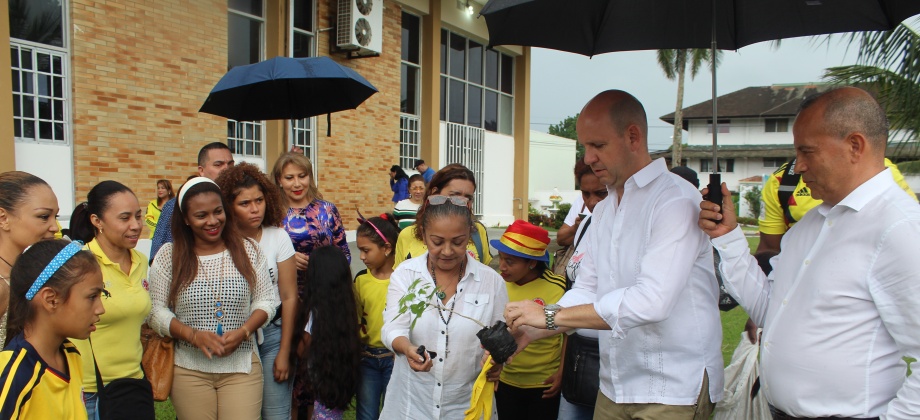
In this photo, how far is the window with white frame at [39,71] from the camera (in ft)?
27.3

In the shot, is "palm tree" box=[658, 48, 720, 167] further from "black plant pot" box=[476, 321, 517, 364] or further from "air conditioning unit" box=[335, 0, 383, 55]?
"black plant pot" box=[476, 321, 517, 364]

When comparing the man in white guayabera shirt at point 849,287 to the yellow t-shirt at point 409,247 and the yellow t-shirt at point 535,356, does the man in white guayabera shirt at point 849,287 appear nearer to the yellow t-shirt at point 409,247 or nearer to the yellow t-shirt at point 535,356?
the yellow t-shirt at point 535,356

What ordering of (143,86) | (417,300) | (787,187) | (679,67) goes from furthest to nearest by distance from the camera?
(679,67), (143,86), (787,187), (417,300)

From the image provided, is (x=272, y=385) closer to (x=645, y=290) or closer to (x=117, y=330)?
(x=117, y=330)

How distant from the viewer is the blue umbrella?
17.6 feet

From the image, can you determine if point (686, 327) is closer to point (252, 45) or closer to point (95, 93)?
point (95, 93)

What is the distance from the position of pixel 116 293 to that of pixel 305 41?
9.98m

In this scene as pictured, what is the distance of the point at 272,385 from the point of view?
389 cm

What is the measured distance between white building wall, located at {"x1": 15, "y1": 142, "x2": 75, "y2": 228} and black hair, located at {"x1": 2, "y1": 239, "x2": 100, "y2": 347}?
6.58m

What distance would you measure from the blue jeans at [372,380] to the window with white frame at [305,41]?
8.67 meters

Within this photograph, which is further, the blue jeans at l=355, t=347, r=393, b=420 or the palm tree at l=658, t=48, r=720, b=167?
the palm tree at l=658, t=48, r=720, b=167

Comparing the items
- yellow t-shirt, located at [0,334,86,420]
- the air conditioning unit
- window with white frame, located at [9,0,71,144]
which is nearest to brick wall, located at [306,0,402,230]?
the air conditioning unit

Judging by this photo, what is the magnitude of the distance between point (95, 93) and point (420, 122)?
8269 mm

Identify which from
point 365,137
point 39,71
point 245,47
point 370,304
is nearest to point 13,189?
point 370,304
